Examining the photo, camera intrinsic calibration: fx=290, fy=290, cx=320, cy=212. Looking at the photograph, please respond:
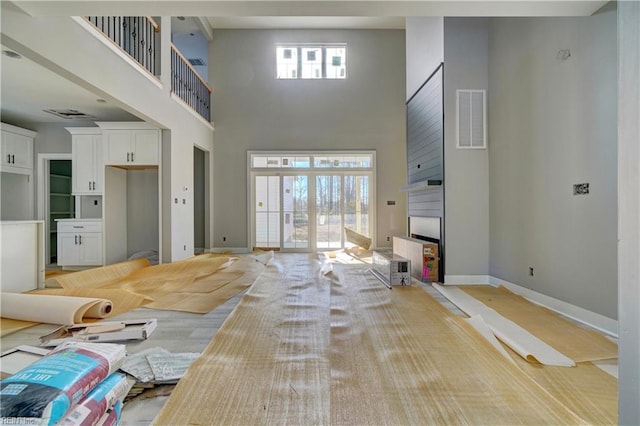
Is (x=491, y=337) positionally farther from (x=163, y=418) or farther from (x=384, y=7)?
(x=384, y=7)

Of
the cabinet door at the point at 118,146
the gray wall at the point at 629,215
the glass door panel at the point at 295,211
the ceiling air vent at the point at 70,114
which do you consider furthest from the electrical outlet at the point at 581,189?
the ceiling air vent at the point at 70,114

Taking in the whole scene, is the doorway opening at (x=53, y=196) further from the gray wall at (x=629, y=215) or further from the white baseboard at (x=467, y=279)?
the gray wall at (x=629, y=215)

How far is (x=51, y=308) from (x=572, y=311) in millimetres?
4862

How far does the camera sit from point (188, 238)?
6.12 meters

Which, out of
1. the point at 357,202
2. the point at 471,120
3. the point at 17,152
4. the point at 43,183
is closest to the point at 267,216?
the point at 357,202

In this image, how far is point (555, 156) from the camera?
9.89 ft

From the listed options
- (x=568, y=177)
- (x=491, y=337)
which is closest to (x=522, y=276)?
(x=568, y=177)

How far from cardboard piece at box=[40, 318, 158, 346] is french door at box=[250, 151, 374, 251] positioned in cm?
548

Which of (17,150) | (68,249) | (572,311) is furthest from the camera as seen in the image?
(17,150)

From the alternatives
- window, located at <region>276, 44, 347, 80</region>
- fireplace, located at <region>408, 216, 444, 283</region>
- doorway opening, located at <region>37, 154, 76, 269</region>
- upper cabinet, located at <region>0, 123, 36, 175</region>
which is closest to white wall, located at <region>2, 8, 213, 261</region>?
doorway opening, located at <region>37, 154, 76, 269</region>

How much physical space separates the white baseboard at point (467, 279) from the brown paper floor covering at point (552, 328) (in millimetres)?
499

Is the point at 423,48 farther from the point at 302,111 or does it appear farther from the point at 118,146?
the point at 118,146

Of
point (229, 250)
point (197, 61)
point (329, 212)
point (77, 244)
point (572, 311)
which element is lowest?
point (229, 250)

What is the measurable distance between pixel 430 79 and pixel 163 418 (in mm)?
5252
